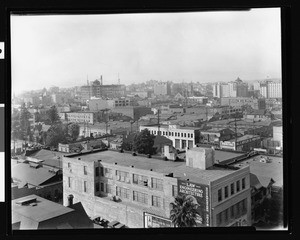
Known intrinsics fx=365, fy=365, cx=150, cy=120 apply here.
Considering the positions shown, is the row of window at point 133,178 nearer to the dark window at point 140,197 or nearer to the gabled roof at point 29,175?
the dark window at point 140,197

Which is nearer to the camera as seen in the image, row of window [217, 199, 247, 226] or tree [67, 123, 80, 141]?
row of window [217, 199, 247, 226]

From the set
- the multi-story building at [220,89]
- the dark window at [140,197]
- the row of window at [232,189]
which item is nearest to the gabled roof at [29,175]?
the dark window at [140,197]

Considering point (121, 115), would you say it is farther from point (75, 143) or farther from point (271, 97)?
point (271, 97)

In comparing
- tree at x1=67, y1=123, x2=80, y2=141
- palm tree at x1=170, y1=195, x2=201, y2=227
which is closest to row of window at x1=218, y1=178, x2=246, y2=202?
palm tree at x1=170, y1=195, x2=201, y2=227

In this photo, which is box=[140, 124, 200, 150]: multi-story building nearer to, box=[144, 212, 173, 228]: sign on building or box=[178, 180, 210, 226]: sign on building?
box=[178, 180, 210, 226]: sign on building

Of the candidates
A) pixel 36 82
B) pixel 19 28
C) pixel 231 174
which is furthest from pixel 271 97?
pixel 19 28

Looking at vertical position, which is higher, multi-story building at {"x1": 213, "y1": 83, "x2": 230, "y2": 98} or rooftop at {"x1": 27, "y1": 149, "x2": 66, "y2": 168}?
multi-story building at {"x1": 213, "y1": 83, "x2": 230, "y2": 98}
